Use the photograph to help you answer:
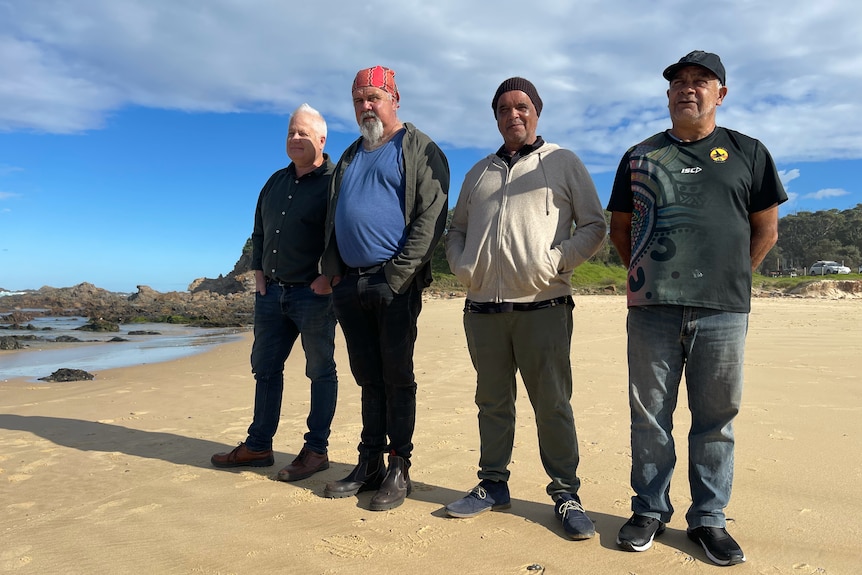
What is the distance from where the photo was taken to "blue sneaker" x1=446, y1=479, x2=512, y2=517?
126 inches

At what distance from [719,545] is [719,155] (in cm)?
177

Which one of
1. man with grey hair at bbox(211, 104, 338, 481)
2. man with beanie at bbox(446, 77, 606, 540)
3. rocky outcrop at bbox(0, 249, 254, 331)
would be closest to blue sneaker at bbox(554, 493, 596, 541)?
man with beanie at bbox(446, 77, 606, 540)

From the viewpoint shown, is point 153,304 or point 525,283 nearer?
point 525,283

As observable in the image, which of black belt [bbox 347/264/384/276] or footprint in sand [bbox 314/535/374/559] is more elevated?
black belt [bbox 347/264/384/276]

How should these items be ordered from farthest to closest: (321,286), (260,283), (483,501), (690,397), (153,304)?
1. (153,304)
2. (260,283)
3. (321,286)
4. (483,501)
5. (690,397)

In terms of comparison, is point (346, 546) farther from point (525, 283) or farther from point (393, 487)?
point (525, 283)

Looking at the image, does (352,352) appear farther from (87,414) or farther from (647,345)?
(87,414)

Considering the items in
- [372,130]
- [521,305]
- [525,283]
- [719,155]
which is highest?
[372,130]

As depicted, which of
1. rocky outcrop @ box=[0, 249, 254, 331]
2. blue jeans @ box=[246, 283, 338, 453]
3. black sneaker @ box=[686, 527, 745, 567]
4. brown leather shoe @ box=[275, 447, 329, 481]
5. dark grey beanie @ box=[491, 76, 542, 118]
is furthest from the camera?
rocky outcrop @ box=[0, 249, 254, 331]

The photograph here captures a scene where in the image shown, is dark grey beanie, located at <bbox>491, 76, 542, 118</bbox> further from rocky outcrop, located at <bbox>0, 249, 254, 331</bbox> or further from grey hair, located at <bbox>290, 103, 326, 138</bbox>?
rocky outcrop, located at <bbox>0, 249, 254, 331</bbox>

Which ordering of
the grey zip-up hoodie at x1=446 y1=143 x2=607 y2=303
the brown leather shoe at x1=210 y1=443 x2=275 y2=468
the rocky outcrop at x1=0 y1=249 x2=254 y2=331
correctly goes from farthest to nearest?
1. the rocky outcrop at x1=0 y1=249 x2=254 y2=331
2. the brown leather shoe at x1=210 y1=443 x2=275 y2=468
3. the grey zip-up hoodie at x1=446 y1=143 x2=607 y2=303

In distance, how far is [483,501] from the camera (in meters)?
3.26

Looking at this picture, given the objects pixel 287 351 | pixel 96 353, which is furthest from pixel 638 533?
pixel 96 353

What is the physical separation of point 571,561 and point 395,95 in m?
2.75
